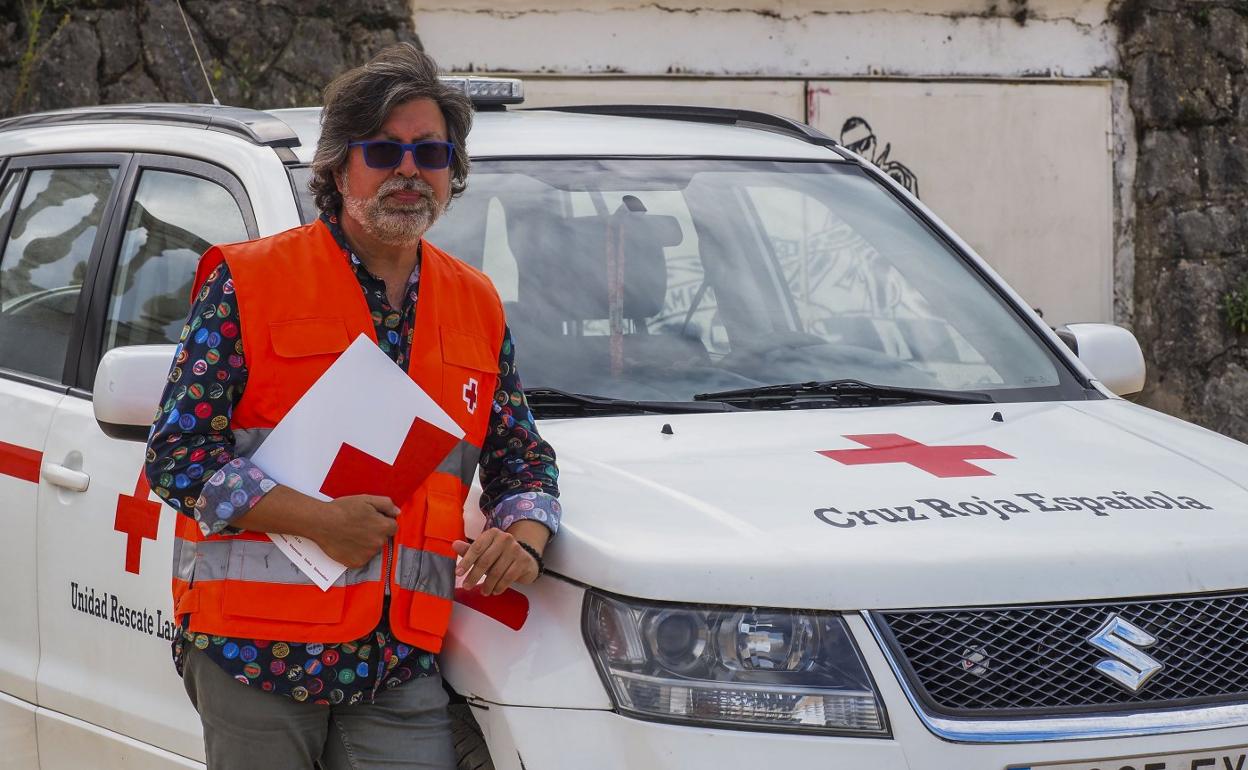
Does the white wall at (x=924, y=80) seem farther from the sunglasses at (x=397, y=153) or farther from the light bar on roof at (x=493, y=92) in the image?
the sunglasses at (x=397, y=153)

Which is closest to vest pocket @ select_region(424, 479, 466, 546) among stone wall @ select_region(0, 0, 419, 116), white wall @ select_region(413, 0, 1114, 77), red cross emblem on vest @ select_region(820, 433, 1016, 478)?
red cross emblem on vest @ select_region(820, 433, 1016, 478)

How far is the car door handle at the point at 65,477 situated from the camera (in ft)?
11.7

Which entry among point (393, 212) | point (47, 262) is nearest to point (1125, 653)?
point (393, 212)

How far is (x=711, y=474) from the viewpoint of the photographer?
2.82 meters

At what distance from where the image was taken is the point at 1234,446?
336cm

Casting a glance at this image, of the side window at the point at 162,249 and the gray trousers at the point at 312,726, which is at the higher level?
the side window at the point at 162,249

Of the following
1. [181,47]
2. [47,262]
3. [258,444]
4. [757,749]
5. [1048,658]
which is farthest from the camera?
[181,47]

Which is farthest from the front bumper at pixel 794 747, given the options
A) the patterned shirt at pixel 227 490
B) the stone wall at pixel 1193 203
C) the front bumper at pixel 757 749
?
the stone wall at pixel 1193 203

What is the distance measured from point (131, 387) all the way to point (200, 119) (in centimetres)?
111

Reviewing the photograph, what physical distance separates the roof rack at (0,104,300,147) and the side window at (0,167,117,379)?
166 millimetres

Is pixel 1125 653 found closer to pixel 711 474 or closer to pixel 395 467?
pixel 711 474

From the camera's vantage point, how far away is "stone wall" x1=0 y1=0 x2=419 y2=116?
8.65 metres

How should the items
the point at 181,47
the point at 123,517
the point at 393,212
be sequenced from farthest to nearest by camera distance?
the point at 181,47 → the point at 123,517 → the point at 393,212

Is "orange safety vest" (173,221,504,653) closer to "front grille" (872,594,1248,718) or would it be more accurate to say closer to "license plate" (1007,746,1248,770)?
"front grille" (872,594,1248,718)
